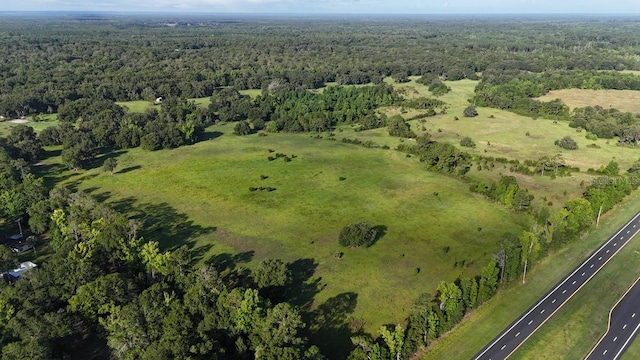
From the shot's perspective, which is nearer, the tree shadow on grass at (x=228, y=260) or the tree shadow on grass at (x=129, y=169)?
the tree shadow on grass at (x=228, y=260)

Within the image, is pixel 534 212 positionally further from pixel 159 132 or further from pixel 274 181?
pixel 159 132

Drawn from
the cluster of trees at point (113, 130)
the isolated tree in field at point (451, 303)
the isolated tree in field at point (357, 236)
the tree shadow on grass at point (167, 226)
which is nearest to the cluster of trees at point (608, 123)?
the isolated tree in field at point (357, 236)

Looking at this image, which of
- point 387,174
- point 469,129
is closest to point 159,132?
point 387,174

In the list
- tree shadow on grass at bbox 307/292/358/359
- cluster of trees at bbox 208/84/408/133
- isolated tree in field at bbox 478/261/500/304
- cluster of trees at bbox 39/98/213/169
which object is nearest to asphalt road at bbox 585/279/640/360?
isolated tree in field at bbox 478/261/500/304

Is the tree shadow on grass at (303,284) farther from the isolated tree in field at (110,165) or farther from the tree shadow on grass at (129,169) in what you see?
the isolated tree in field at (110,165)

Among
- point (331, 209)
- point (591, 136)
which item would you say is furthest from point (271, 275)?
point (591, 136)

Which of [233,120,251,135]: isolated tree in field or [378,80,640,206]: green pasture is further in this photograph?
[233,120,251,135]: isolated tree in field

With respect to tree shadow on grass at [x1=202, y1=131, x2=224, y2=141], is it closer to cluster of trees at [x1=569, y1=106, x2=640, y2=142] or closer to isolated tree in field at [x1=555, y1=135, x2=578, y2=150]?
isolated tree in field at [x1=555, y1=135, x2=578, y2=150]
